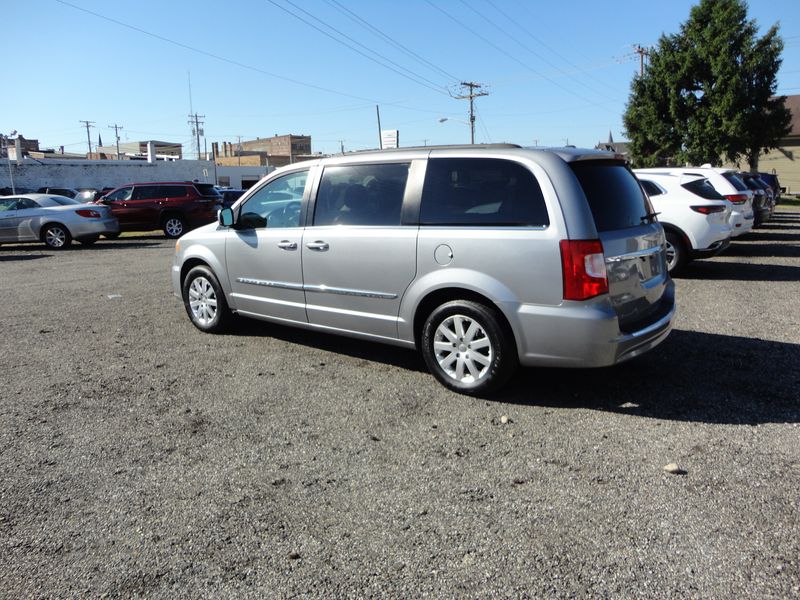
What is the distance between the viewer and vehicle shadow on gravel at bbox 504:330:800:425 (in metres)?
4.38

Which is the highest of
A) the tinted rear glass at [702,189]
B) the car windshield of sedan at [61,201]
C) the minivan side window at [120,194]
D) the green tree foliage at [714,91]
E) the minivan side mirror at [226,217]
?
the green tree foliage at [714,91]

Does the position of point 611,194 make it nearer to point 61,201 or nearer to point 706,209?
point 706,209

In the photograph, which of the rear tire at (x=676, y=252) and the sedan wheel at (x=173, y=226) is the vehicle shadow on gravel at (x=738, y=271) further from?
the sedan wheel at (x=173, y=226)

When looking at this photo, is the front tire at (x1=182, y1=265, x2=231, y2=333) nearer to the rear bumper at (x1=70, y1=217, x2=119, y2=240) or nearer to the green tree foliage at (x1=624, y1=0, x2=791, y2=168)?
the rear bumper at (x1=70, y1=217, x2=119, y2=240)

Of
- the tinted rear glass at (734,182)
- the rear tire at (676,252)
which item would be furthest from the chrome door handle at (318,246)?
the tinted rear glass at (734,182)

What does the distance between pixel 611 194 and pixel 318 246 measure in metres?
2.43

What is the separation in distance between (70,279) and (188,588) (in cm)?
1001

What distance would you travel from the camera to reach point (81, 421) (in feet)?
14.4

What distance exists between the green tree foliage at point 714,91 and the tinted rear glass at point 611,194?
115ft

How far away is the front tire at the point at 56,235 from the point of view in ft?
55.9

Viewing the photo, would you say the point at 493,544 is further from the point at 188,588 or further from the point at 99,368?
the point at 99,368

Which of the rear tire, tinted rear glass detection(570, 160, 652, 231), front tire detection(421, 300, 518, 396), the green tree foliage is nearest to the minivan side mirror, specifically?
front tire detection(421, 300, 518, 396)

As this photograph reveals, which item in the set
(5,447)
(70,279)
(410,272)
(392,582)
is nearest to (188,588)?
(392,582)

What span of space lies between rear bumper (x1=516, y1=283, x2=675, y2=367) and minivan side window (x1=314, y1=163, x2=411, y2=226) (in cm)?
141
